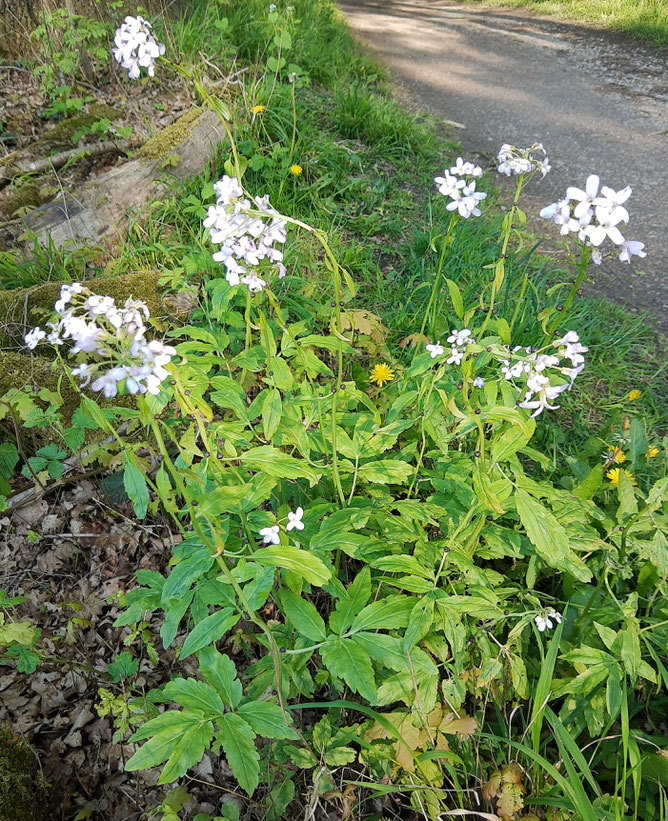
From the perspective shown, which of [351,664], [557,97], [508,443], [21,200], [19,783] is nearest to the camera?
[351,664]

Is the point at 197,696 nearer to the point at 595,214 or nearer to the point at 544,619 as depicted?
the point at 544,619

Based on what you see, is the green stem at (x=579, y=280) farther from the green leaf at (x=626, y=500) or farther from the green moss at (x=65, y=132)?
the green moss at (x=65, y=132)

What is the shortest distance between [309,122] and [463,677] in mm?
4252

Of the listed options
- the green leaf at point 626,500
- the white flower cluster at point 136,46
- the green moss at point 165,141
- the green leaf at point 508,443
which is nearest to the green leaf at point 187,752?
the green leaf at point 508,443

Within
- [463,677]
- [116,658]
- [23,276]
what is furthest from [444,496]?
[23,276]

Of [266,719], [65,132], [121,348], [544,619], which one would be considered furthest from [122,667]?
[65,132]

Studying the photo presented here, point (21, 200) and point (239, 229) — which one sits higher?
point (239, 229)

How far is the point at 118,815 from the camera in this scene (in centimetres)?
160

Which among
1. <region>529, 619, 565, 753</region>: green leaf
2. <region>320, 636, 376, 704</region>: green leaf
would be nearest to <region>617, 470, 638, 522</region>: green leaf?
<region>529, 619, 565, 753</region>: green leaf

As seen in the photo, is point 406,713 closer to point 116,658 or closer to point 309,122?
point 116,658

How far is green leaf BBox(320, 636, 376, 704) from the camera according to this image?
1.33 metres

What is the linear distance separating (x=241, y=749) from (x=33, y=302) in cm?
227

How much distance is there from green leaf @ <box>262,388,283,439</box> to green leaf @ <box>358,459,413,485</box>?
37cm

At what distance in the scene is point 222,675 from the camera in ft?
4.57
